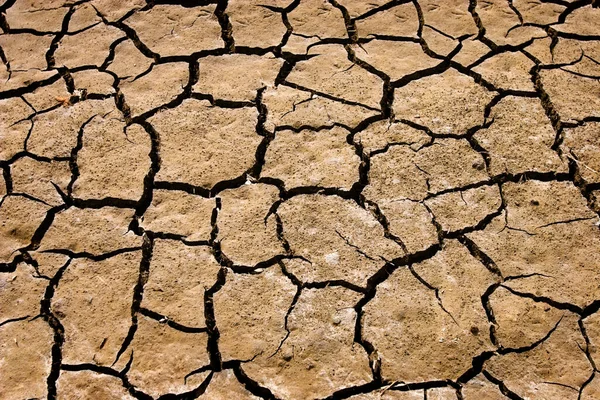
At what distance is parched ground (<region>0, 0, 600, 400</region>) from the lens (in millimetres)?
2553

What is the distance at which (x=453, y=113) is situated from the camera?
130 inches

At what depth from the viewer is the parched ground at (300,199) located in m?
2.55

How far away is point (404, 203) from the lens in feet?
9.78

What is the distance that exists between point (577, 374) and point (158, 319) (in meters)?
1.58

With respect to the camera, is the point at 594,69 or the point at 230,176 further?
the point at 594,69

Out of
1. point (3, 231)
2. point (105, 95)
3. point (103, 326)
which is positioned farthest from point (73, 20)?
point (103, 326)

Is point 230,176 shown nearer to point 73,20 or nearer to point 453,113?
point 453,113

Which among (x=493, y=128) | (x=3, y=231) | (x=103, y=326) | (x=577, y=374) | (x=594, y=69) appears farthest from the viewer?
(x=594, y=69)

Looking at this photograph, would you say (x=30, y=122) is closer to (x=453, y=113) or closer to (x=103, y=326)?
(x=103, y=326)

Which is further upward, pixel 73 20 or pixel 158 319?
pixel 73 20

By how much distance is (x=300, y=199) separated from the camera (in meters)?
3.01

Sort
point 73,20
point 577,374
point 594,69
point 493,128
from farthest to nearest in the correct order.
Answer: point 73,20 < point 594,69 < point 493,128 < point 577,374

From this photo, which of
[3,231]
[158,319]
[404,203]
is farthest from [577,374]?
[3,231]

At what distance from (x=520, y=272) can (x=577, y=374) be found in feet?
1.49
